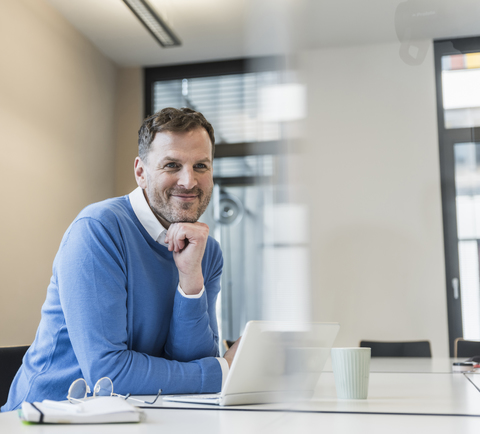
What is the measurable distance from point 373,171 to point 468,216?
383mm

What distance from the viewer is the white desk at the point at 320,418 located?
74cm

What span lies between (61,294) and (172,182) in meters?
0.45

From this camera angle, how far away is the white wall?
1452 millimetres

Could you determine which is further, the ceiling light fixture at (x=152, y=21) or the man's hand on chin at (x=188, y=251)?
the ceiling light fixture at (x=152, y=21)

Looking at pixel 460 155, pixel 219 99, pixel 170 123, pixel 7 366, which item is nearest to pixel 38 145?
pixel 219 99

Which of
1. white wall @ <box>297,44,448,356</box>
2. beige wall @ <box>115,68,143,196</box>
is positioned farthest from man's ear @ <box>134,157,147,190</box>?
beige wall @ <box>115,68,143,196</box>

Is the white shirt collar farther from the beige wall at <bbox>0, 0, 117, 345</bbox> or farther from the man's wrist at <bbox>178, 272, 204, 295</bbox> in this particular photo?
the beige wall at <bbox>0, 0, 117, 345</bbox>

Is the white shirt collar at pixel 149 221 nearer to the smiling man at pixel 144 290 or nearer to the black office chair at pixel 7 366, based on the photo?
the smiling man at pixel 144 290

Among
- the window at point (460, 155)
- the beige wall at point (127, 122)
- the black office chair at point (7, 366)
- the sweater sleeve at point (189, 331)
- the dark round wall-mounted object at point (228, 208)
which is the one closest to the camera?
the sweater sleeve at point (189, 331)

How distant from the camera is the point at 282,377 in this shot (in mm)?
1023

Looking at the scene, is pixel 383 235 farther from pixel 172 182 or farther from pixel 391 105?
pixel 172 182

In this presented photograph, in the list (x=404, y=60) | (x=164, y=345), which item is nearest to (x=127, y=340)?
(x=164, y=345)

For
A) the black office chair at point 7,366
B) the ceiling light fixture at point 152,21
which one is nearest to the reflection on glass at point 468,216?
the black office chair at point 7,366

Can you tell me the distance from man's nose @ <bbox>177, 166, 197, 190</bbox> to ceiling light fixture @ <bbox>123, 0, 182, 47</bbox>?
2008 millimetres
